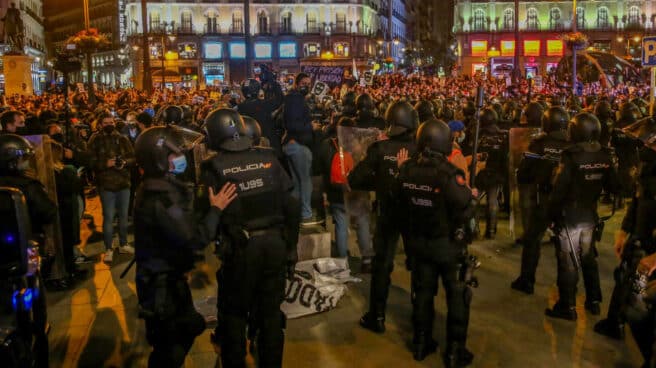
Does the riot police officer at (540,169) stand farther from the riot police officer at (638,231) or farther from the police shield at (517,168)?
the riot police officer at (638,231)

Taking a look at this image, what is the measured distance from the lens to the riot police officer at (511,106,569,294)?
6.86 meters

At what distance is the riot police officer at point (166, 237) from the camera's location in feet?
13.4

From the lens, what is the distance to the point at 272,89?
891 centimetres

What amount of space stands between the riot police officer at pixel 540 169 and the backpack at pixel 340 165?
1.84 metres

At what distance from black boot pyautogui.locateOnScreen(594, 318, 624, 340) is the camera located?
5594mm

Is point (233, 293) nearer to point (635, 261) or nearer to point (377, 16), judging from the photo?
point (635, 261)

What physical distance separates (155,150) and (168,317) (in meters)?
1.04

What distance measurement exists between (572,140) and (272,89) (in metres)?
4.17

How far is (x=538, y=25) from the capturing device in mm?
69438

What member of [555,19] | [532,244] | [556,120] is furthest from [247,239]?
[555,19]

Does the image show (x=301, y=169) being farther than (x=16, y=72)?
No

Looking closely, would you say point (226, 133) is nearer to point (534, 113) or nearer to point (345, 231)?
point (345, 231)

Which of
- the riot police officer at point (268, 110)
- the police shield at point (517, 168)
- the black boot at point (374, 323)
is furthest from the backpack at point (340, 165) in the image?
the police shield at point (517, 168)

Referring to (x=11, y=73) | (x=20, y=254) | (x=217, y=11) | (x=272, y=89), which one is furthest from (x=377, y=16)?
(x=20, y=254)
